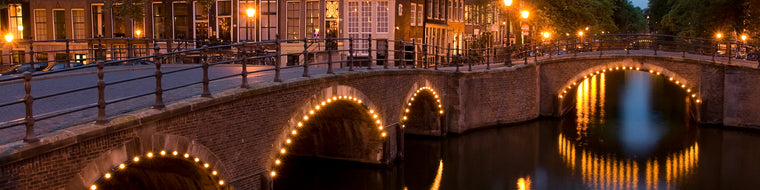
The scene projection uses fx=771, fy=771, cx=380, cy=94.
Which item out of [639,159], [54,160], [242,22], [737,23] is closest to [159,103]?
[54,160]

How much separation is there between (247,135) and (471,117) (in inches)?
533

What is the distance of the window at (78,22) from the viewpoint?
3738 centimetres

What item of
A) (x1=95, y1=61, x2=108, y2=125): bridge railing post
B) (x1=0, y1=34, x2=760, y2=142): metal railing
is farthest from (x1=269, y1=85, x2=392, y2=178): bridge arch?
(x1=95, y1=61, x2=108, y2=125): bridge railing post

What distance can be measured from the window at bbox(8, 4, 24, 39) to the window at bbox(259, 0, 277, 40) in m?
14.4

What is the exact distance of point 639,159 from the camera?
21.1 meters

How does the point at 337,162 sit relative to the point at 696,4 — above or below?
below

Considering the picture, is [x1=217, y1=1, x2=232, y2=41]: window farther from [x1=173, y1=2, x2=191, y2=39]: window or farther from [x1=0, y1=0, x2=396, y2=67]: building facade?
[x1=173, y1=2, x2=191, y2=39]: window

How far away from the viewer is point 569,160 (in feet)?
68.2

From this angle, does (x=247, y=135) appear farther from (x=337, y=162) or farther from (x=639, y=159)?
(x=639, y=159)

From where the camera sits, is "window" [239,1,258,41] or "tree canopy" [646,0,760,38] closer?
"window" [239,1,258,41]

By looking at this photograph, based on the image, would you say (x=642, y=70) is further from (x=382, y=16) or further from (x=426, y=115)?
(x=382, y=16)

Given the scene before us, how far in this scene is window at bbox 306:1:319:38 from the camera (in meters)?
32.4

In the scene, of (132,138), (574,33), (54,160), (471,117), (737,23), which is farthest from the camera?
(574,33)

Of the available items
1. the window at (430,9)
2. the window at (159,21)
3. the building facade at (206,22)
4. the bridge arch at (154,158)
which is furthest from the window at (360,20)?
the bridge arch at (154,158)
